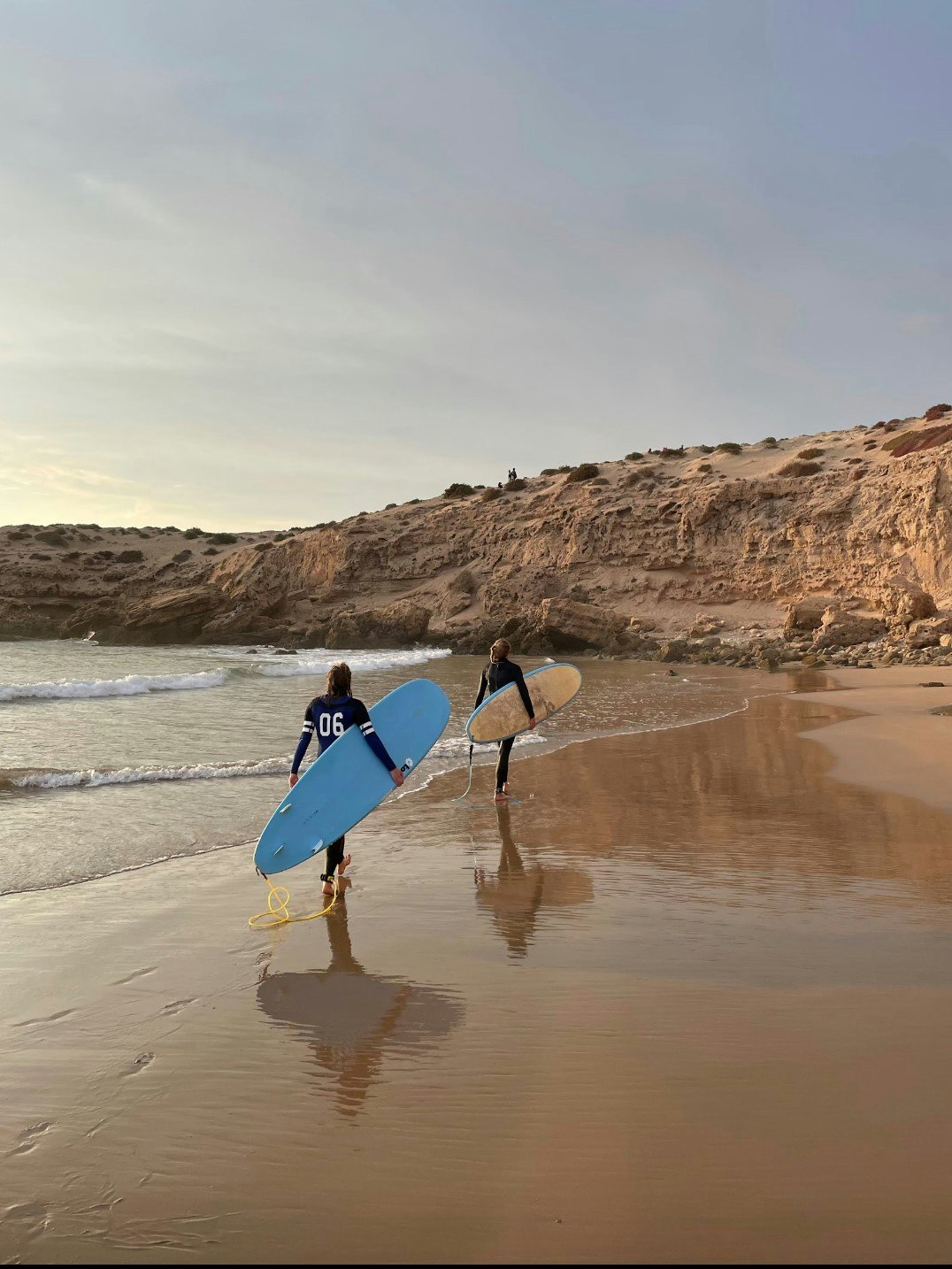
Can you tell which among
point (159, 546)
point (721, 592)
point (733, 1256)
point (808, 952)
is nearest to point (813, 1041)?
point (808, 952)

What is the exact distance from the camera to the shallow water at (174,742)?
273 inches

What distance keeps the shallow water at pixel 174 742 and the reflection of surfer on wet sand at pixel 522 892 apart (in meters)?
2.52

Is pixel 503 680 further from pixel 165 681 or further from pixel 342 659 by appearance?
pixel 342 659

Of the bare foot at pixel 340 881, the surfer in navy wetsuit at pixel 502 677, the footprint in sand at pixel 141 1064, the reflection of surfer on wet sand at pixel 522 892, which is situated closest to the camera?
the footprint in sand at pixel 141 1064

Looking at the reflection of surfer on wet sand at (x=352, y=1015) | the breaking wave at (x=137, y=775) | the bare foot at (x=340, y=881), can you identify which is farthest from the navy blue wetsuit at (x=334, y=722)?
the breaking wave at (x=137, y=775)

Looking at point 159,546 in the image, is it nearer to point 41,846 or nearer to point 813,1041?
point 41,846

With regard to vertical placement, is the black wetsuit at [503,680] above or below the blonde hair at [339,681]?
below

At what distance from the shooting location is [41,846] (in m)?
6.65

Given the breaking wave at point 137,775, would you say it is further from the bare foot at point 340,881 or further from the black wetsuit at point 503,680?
the bare foot at point 340,881

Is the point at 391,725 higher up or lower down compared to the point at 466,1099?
higher up

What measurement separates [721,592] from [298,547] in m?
26.8

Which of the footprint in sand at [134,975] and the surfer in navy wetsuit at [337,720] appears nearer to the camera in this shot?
the footprint in sand at [134,975]

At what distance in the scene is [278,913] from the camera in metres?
5.07

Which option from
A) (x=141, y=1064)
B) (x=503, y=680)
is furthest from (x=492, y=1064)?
(x=503, y=680)
